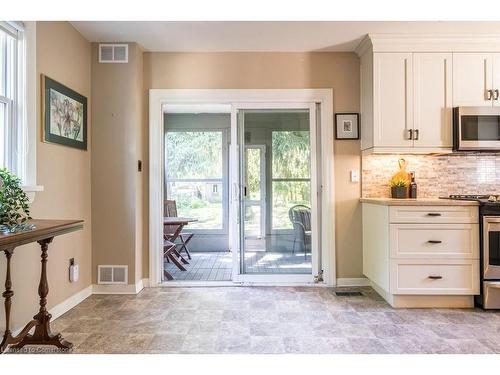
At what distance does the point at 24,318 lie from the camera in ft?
7.45

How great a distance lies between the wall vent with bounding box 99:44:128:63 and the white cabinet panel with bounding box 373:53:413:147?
2.40m

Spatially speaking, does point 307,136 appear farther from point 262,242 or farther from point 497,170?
point 497,170

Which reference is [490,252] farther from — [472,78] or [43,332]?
[43,332]

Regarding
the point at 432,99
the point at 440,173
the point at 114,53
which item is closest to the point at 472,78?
the point at 432,99

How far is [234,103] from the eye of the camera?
3.46m

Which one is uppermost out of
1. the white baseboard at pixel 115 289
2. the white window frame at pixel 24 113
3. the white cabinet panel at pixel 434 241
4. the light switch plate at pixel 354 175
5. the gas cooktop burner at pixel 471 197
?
the white window frame at pixel 24 113

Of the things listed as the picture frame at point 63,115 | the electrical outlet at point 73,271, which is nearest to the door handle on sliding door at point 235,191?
the picture frame at point 63,115

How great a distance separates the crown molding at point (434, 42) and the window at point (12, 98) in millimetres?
2826

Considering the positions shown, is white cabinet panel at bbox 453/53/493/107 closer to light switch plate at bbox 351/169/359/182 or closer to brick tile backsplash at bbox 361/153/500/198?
brick tile backsplash at bbox 361/153/500/198

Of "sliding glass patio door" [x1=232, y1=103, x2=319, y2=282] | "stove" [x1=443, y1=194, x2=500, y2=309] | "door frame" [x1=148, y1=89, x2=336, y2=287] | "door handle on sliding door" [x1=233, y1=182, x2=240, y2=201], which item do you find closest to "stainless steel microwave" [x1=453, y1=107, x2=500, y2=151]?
"stove" [x1=443, y1=194, x2=500, y2=309]

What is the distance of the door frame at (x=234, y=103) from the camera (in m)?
3.42

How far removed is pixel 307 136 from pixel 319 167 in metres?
0.35

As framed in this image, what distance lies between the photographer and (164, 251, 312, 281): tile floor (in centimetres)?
354

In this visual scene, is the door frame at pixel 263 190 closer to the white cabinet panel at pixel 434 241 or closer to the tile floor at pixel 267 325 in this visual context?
the tile floor at pixel 267 325
